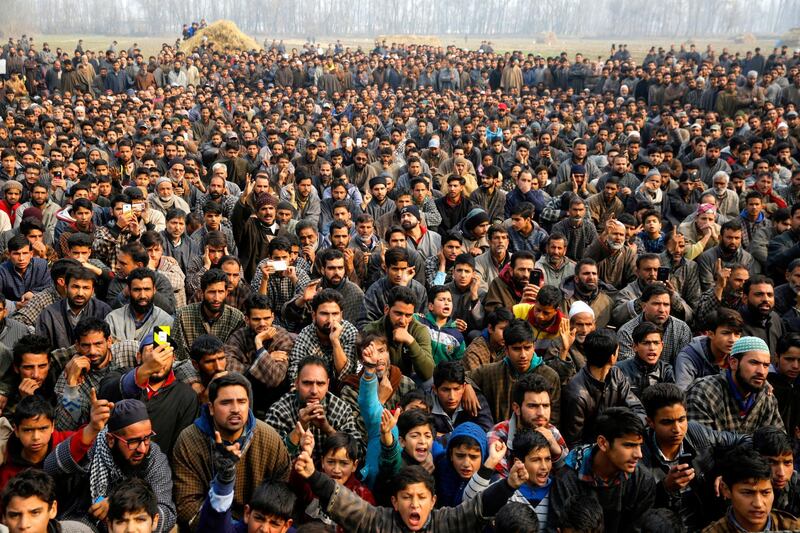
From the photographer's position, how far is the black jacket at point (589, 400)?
17.3 feet

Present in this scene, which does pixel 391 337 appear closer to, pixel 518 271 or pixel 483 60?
pixel 518 271

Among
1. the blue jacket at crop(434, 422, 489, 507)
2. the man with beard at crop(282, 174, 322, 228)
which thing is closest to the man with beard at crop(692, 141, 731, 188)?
the man with beard at crop(282, 174, 322, 228)

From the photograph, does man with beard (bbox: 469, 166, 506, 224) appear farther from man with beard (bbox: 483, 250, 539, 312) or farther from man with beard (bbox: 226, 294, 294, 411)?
man with beard (bbox: 226, 294, 294, 411)

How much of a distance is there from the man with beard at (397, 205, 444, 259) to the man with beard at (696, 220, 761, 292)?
299 cm

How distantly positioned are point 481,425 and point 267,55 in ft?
81.7

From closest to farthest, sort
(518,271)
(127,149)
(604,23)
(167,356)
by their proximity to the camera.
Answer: (167,356) < (518,271) < (127,149) < (604,23)

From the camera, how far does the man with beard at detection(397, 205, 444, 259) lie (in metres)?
8.83

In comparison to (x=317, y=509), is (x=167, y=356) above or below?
above

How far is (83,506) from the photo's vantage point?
14.5 ft

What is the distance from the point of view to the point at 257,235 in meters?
9.02

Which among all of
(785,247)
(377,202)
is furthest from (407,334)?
(785,247)

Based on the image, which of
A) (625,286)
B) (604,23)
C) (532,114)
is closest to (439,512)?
(625,286)

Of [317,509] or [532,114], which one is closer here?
[317,509]

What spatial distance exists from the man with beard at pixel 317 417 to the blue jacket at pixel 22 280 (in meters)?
3.83
